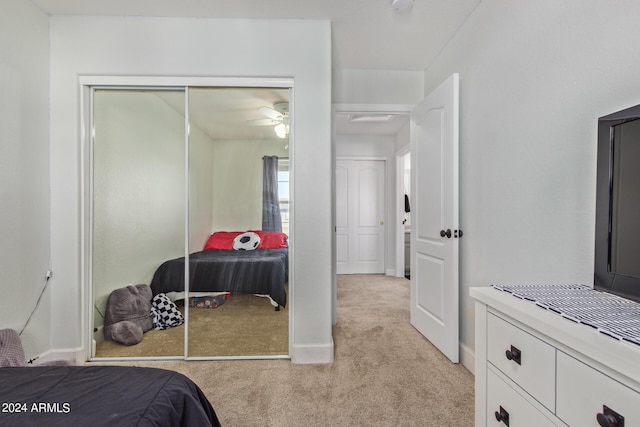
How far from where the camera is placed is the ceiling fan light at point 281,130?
232 centimetres

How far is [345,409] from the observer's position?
167 cm

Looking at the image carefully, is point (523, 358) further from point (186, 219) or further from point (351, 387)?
point (186, 219)

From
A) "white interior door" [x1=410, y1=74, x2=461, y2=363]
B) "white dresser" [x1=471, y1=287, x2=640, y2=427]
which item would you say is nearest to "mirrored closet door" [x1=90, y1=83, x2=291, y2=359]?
"white interior door" [x1=410, y1=74, x2=461, y2=363]

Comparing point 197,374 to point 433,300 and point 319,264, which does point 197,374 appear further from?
point 433,300

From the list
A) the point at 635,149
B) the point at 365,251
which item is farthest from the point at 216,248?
the point at 365,251

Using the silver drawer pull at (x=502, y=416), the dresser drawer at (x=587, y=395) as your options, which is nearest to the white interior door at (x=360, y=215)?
the silver drawer pull at (x=502, y=416)

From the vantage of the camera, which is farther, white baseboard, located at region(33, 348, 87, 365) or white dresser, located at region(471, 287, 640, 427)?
white baseboard, located at region(33, 348, 87, 365)

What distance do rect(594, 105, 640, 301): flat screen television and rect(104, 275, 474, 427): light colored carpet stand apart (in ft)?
3.78

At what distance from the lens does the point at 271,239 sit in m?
2.42

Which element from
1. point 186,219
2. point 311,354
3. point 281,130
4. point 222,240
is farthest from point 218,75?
point 311,354

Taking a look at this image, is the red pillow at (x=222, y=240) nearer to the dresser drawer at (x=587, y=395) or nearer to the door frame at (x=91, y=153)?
the door frame at (x=91, y=153)

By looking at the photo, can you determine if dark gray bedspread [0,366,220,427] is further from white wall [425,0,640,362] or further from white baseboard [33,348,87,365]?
white wall [425,0,640,362]

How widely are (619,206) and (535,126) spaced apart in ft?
2.74

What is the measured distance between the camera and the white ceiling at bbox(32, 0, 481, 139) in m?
2.03
